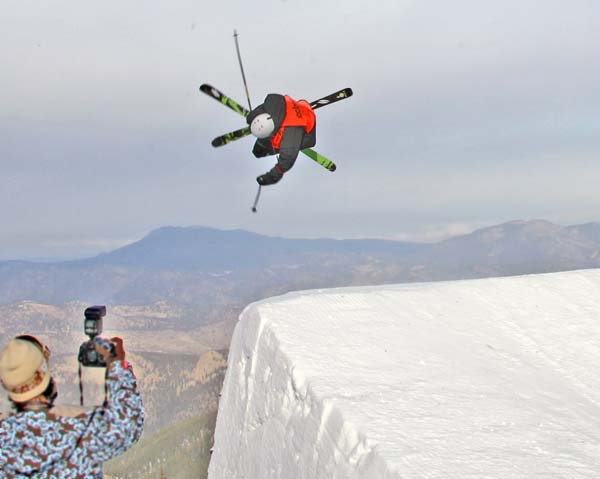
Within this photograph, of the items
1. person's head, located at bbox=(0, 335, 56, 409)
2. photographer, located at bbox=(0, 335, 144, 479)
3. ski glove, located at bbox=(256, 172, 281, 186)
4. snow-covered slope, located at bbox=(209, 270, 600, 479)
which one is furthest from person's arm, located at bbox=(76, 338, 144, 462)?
ski glove, located at bbox=(256, 172, 281, 186)

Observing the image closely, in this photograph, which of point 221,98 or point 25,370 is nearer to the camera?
point 25,370

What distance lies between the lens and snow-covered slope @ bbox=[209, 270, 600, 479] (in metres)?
5.12

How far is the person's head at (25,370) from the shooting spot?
3.22 m

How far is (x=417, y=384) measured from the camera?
613 cm

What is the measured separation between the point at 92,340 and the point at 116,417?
461mm

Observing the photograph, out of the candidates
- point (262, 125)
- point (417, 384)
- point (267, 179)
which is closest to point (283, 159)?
point (267, 179)

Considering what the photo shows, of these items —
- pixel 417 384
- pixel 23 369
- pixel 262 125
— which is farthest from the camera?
pixel 262 125

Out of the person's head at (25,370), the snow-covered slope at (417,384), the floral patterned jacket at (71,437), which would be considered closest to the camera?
the person's head at (25,370)

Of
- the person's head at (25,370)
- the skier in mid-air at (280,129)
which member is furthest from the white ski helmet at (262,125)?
the person's head at (25,370)

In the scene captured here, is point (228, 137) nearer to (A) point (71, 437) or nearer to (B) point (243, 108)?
(B) point (243, 108)

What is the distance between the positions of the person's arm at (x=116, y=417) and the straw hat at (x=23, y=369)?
1.00 ft

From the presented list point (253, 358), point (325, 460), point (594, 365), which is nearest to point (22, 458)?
point (325, 460)

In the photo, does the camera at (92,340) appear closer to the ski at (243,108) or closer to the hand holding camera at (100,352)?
the hand holding camera at (100,352)

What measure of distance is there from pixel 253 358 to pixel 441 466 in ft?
9.98
